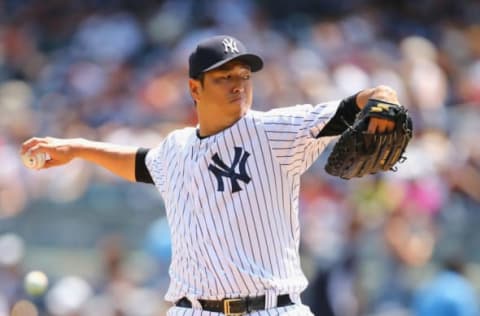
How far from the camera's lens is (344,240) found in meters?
8.57

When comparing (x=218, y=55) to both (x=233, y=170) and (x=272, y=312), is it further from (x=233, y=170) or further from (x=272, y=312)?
(x=272, y=312)

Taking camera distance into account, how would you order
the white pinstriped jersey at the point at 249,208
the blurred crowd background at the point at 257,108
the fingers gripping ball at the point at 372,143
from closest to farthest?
the fingers gripping ball at the point at 372,143, the white pinstriped jersey at the point at 249,208, the blurred crowd background at the point at 257,108

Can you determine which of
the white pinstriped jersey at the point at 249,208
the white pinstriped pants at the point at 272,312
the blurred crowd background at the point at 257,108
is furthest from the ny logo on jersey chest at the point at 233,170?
the blurred crowd background at the point at 257,108

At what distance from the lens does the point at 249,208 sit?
451 centimetres

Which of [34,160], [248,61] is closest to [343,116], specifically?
[248,61]

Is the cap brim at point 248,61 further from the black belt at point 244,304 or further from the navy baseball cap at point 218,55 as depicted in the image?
the black belt at point 244,304

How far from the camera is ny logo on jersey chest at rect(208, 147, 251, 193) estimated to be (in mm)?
4523

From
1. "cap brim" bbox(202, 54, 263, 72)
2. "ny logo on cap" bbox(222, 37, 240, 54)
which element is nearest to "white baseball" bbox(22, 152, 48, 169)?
"cap brim" bbox(202, 54, 263, 72)

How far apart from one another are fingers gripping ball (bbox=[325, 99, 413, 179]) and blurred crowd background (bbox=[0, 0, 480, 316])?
351 cm

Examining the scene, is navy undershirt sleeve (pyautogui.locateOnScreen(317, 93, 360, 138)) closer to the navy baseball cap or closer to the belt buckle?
the navy baseball cap

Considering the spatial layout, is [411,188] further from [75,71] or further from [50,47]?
[50,47]

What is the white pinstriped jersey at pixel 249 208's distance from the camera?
4.49m

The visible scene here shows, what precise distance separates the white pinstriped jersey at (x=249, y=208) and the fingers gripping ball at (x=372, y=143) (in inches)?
6.2

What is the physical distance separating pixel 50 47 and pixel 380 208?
6.29 metres
